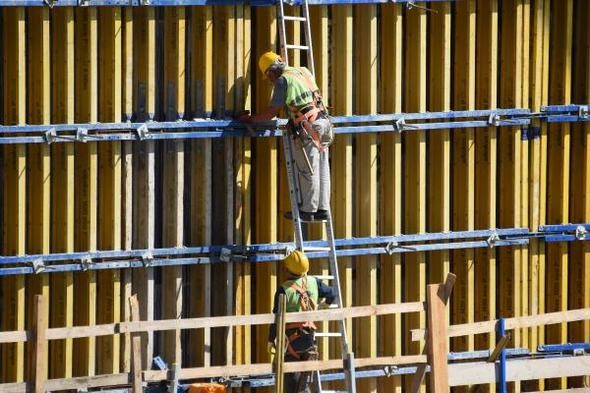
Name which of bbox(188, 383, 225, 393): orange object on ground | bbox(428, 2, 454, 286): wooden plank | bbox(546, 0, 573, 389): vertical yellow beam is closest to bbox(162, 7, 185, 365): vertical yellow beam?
bbox(188, 383, 225, 393): orange object on ground

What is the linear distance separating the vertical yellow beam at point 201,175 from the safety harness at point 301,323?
1.22m

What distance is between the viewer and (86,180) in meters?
21.6

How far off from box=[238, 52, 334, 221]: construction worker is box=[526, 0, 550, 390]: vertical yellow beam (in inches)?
117

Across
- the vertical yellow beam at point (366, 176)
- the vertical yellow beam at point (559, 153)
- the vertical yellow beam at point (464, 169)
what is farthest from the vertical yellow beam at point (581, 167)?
the vertical yellow beam at point (366, 176)

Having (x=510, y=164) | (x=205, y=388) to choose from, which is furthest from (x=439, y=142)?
(x=205, y=388)

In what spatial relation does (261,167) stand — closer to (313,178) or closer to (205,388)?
(313,178)

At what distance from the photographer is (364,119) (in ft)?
73.6

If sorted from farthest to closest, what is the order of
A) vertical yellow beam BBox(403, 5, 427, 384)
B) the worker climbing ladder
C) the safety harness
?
vertical yellow beam BBox(403, 5, 427, 384), the worker climbing ladder, the safety harness

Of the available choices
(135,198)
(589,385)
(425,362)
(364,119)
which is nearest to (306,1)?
(364,119)

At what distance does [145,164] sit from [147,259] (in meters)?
1.07

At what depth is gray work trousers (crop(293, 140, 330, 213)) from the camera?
71.1 ft

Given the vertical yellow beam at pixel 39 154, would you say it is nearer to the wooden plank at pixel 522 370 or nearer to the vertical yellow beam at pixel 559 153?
the wooden plank at pixel 522 370

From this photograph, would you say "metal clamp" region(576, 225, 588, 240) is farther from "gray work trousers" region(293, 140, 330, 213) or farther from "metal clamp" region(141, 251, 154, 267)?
"metal clamp" region(141, 251, 154, 267)

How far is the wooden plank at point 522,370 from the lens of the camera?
21.9 metres
